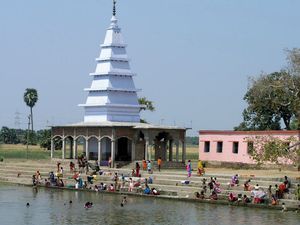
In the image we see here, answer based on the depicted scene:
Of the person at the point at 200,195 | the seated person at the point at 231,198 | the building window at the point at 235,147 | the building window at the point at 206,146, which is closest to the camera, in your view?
the seated person at the point at 231,198

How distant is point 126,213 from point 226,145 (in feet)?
84.0

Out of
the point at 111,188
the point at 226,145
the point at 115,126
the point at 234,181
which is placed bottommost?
the point at 111,188

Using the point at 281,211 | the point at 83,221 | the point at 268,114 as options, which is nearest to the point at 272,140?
the point at 281,211

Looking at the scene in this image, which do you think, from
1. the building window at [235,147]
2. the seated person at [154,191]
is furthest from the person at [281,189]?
the building window at [235,147]

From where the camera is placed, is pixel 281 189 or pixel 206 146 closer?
pixel 281 189

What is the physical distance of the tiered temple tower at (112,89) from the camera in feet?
186

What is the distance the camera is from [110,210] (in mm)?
33156

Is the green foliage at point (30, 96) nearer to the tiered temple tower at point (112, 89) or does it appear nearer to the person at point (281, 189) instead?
the tiered temple tower at point (112, 89)

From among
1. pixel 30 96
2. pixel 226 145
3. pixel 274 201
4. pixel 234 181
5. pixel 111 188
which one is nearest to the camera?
pixel 274 201

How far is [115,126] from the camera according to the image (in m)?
50.9

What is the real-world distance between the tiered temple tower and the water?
59.4ft

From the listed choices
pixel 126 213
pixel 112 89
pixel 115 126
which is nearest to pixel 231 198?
pixel 126 213

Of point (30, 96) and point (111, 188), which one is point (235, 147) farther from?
point (30, 96)

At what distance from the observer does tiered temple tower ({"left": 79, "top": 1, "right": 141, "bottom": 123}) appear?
56.7 metres
